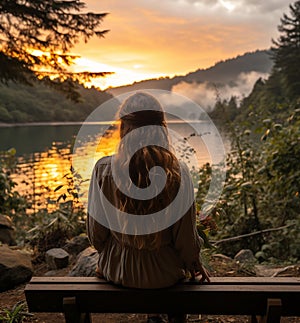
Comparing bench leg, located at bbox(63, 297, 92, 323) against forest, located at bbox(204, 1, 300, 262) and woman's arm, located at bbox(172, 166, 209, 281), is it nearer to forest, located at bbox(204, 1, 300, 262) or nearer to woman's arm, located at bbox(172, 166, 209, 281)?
woman's arm, located at bbox(172, 166, 209, 281)

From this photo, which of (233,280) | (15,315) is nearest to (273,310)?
(233,280)

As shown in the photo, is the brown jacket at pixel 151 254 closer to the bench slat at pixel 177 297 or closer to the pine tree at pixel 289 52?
the bench slat at pixel 177 297

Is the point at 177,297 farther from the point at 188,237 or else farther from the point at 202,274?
the point at 188,237

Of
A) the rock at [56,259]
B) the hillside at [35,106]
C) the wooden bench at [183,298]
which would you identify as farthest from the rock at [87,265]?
the hillside at [35,106]

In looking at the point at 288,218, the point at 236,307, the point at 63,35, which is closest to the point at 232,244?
the point at 288,218

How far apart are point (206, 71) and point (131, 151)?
554 cm

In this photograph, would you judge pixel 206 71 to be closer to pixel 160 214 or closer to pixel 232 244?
pixel 232 244

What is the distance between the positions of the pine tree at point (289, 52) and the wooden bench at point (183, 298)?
1632cm

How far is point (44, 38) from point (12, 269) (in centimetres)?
573

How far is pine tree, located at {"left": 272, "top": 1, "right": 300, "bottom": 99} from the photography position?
19094 mm

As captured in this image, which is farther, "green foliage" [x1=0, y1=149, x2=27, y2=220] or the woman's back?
"green foliage" [x1=0, y1=149, x2=27, y2=220]

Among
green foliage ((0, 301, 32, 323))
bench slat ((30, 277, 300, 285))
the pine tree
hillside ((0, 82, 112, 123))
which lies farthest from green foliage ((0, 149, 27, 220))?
the pine tree

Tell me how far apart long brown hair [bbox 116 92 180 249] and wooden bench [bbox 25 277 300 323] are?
0.47m

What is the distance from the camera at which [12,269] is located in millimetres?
3801
